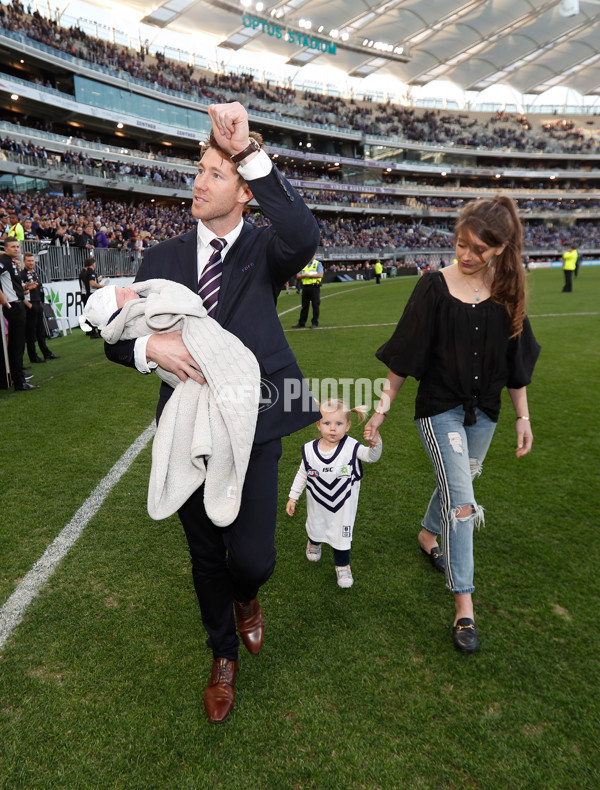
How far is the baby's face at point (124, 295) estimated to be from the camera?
6.27ft

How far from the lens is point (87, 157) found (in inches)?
1326

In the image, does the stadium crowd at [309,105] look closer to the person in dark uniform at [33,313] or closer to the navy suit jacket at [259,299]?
the person in dark uniform at [33,313]

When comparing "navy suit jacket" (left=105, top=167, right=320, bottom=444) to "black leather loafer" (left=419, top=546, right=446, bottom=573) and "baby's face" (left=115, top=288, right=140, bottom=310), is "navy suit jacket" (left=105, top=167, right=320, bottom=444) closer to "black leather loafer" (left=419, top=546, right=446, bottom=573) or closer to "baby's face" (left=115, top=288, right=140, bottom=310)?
"baby's face" (left=115, top=288, right=140, bottom=310)

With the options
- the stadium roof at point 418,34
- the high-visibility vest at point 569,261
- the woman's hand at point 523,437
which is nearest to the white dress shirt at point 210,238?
the woman's hand at point 523,437

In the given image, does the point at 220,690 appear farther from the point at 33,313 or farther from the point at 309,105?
the point at 309,105

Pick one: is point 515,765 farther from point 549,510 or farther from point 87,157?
point 87,157

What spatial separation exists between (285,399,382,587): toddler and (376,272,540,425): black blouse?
0.47 metres

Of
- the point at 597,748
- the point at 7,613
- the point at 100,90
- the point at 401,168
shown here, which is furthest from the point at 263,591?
the point at 401,168

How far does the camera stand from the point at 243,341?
78.0 inches

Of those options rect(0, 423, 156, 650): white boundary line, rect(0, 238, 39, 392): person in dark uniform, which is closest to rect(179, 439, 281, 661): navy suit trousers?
rect(0, 423, 156, 650): white boundary line

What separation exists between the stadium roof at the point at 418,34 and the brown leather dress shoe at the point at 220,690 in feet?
180

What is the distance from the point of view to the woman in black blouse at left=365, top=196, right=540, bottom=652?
2.52 metres

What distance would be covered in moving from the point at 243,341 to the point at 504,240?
1340 mm

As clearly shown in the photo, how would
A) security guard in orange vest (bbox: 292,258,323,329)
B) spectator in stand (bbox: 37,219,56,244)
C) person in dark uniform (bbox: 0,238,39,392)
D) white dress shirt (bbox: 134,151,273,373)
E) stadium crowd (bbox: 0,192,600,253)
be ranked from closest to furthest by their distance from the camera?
white dress shirt (bbox: 134,151,273,373) < person in dark uniform (bbox: 0,238,39,392) < security guard in orange vest (bbox: 292,258,323,329) < spectator in stand (bbox: 37,219,56,244) < stadium crowd (bbox: 0,192,600,253)
